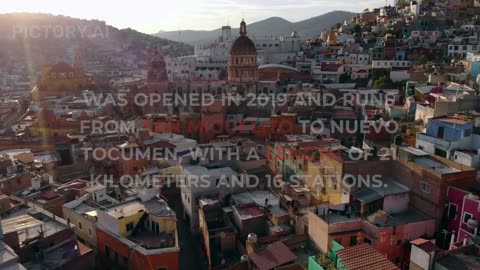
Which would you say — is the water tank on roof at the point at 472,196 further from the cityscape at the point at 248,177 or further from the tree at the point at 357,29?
the tree at the point at 357,29

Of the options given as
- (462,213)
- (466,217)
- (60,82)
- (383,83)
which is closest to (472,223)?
(466,217)

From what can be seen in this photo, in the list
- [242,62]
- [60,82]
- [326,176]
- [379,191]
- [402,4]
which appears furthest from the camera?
[402,4]

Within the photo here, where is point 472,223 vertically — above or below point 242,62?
below

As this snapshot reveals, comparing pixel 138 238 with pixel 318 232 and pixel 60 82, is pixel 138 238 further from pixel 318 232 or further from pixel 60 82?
pixel 60 82

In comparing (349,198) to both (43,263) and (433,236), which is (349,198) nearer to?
(433,236)

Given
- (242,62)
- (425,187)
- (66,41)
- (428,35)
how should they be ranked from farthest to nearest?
(66,41)
(428,35)
(242,62)
(425,187)

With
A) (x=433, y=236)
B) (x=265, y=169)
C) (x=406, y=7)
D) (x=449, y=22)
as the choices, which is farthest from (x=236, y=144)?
(x=406, y=7)

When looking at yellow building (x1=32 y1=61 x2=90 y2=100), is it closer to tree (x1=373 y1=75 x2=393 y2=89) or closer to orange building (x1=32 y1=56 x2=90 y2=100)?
orange building (x1=32 y1=56 x2=90 y2=100)
